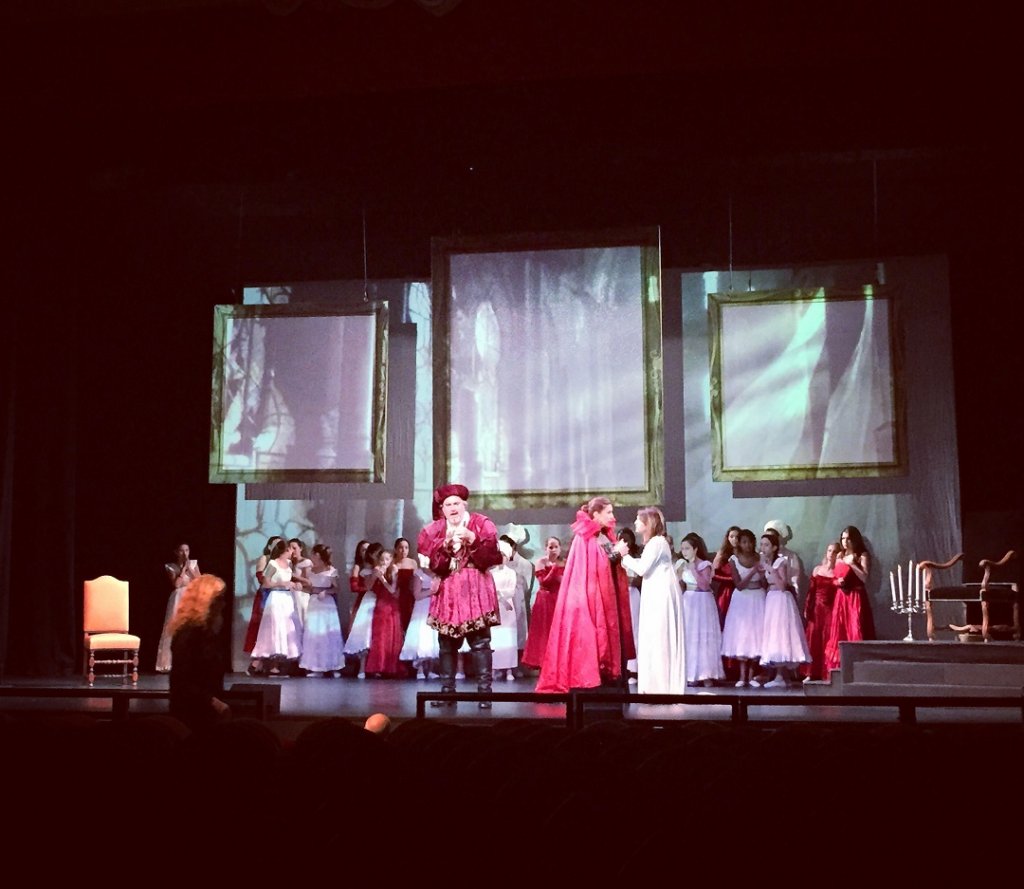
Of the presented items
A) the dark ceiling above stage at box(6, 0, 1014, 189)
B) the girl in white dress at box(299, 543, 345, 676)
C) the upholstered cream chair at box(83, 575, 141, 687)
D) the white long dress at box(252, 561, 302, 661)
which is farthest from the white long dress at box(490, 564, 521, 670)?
the dark ceiling above stage at box(6, 0, 1014, 189)

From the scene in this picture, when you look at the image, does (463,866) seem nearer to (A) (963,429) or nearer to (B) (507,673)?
(B) (507,673)

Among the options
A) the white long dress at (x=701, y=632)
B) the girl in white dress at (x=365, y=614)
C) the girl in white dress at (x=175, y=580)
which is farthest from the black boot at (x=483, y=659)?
the girl in white dress at (x=175, y=580)

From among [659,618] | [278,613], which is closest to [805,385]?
[659,618]

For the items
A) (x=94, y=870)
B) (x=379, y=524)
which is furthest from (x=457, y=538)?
(x=94, y=870)

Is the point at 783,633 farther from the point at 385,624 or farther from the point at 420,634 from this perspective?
the point at 385,624

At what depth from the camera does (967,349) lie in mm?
8859

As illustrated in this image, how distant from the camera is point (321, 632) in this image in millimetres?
9281

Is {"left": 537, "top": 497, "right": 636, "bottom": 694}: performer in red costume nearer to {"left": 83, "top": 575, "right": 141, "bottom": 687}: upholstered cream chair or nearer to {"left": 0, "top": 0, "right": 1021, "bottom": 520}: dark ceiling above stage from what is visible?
{"left": 0, "top": 0, "right": 1021, "bottom": 520}: dark ceiling above stage

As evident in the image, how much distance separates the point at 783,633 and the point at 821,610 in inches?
24.1

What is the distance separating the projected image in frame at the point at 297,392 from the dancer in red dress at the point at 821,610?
3461mm

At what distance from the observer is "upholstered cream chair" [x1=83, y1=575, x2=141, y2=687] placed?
7.80 m

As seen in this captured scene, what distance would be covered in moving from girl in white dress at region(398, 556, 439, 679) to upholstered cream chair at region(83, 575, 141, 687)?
205cm

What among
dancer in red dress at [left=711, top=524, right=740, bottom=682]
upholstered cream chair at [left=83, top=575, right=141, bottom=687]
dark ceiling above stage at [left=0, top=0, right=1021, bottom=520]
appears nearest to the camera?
dark ceiling above stage at [left=0, top=0, right=1021, bottom=520]

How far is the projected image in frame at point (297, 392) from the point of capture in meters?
8.97
